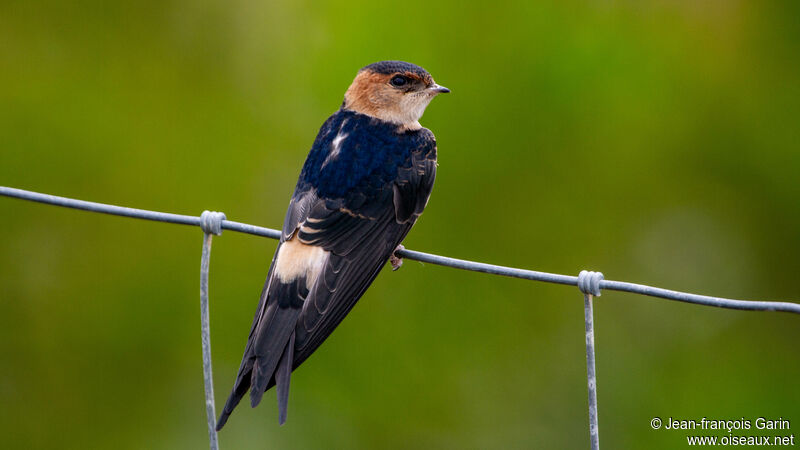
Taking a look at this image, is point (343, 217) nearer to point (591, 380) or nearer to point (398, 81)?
point (398, 81)

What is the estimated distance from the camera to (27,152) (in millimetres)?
3229

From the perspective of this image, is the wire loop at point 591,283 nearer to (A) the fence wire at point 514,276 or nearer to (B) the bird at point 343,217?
(A) the fence wire at point 514,276

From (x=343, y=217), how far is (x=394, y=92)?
1.65ft

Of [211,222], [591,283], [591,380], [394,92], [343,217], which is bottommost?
[591,380]

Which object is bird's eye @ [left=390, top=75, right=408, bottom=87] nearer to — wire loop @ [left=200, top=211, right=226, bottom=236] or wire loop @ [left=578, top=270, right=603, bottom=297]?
wire loop @ [left=200, top=211, right=226, bottom=236]

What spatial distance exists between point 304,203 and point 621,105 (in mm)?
1219

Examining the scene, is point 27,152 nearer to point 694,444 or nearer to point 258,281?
point 258,281

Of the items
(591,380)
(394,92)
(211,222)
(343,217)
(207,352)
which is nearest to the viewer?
(591,380)

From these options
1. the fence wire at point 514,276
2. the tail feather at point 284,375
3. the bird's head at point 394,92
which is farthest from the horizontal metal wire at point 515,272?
the bird's head at point 394,92

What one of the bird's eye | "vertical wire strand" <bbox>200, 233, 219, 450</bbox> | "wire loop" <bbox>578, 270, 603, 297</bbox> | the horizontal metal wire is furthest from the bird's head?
"wire loop" <bbox>578, 270, 603, 297</bbox>

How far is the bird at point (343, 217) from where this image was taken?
2.09m

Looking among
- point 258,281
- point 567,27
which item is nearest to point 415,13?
point 567,27

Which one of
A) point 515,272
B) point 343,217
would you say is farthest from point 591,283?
point 343,217

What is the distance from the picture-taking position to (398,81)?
8.96 feet
